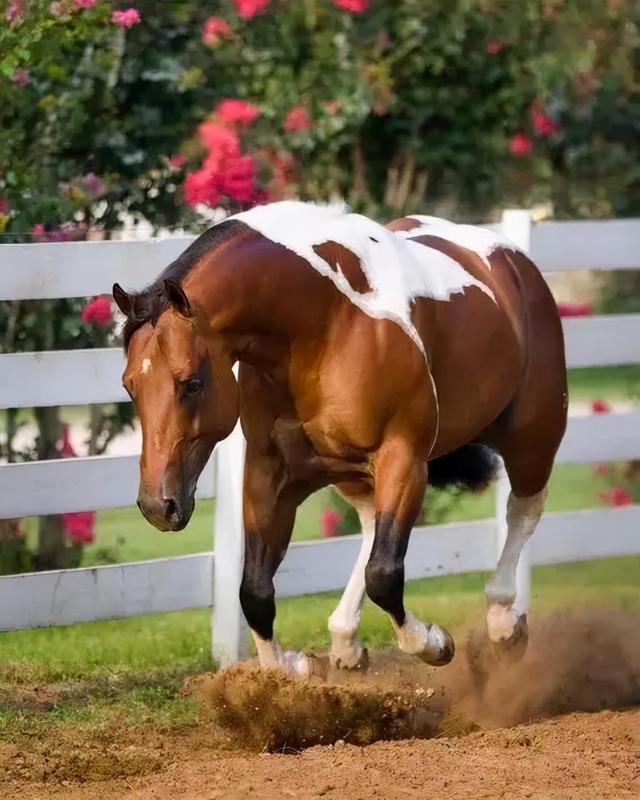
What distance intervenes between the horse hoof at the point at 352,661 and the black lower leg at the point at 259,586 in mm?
363

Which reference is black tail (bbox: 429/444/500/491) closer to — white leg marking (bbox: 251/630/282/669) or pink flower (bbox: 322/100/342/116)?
white leg marking (bbox: 251/630/282/669)

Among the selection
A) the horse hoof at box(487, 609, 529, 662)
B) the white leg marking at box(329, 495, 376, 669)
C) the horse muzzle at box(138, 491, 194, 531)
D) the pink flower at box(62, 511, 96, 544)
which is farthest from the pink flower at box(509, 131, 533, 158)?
the horse muzzle at box(138, 491, 194, 531)

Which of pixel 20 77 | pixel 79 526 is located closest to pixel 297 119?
pixel 20 77

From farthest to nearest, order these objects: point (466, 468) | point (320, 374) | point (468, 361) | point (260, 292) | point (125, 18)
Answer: point (125, 18) → point (466, 468) → point (468, 361) → point (320, 374) → point (260, 292)

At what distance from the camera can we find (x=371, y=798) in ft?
12.8

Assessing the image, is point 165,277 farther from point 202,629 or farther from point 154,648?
point 202,629

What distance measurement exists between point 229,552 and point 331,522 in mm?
1452

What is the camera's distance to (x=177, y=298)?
13.8ft

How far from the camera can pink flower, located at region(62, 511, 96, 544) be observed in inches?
261

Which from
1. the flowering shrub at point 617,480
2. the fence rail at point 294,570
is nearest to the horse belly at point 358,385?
the fence rail at point 294,570

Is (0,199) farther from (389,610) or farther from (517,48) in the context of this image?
(517,48)

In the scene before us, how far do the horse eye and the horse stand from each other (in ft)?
0.05

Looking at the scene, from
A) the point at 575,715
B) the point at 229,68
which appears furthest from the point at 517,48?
the point at 575,715

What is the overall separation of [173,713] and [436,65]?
4119mm
